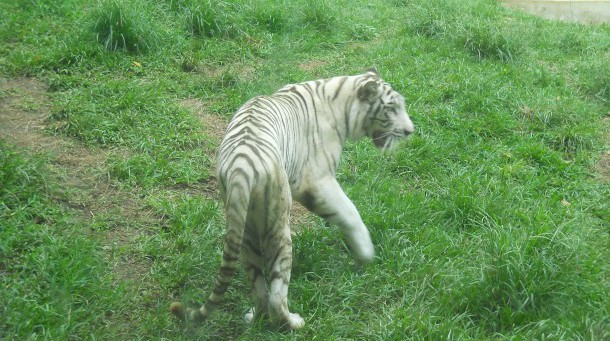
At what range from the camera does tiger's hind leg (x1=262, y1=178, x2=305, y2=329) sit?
385cm

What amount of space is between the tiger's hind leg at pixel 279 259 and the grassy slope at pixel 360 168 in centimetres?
13

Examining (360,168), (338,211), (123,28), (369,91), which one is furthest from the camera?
(123,28)

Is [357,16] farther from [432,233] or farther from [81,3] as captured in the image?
[432,233]

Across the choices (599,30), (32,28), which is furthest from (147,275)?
(599,30)

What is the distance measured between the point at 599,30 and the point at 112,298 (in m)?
8.34

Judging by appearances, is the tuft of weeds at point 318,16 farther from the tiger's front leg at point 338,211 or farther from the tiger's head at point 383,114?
the tiger's front leg at point 338,211

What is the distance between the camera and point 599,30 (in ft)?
32.8

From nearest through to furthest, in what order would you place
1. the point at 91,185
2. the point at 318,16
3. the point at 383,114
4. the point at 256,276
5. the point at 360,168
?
the point at 256,276 → the point at 383,114 → the point at 91,185 → the point at 360,168 → the point at 318,16

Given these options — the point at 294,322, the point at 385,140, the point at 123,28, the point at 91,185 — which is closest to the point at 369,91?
the point at 385,140

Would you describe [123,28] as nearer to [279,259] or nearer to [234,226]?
[279,259]

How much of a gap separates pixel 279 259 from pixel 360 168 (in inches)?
86.9

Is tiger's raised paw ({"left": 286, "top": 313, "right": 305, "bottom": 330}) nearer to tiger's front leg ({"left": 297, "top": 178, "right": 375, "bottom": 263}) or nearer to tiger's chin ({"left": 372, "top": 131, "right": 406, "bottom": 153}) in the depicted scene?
tiger's front leg ({"left": 297, "top": 178, "right": 375, "bottom": 263})

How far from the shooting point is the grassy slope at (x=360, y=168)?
4078mm

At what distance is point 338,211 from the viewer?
447 cm
